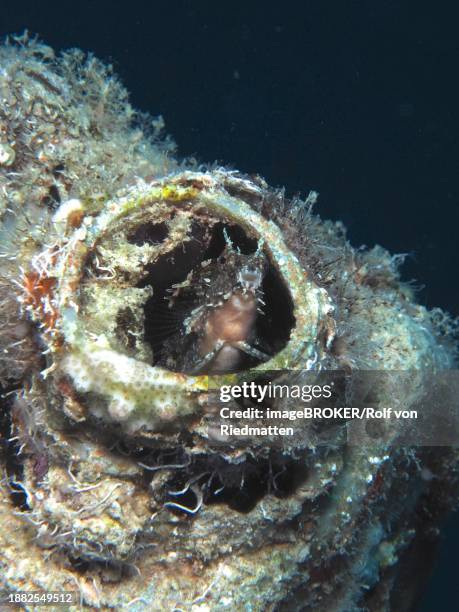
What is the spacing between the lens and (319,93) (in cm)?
1462

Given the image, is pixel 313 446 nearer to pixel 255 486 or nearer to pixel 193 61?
pixel 255 486

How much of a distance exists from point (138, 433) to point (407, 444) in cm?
270

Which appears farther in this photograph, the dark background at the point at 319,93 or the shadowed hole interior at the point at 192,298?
the dark background at the point at 319,93

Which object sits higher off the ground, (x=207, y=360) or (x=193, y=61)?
(x=193, y=61)

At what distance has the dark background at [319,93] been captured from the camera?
14.2 meters

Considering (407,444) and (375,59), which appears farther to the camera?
(375,59)

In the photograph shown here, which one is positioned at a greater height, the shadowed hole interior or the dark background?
the dark background

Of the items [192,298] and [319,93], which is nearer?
[192,298]

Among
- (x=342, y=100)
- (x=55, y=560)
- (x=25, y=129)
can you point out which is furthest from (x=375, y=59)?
(x=55, y=560)

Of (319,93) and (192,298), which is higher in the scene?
(319,93)

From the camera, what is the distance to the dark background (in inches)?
559

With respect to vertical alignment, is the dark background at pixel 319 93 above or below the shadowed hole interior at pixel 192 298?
above

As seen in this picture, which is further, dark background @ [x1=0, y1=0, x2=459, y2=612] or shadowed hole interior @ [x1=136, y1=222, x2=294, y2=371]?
dark background @ [x1=0, y1=0, x2=459, y2=612]

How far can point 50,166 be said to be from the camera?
3865 mm
